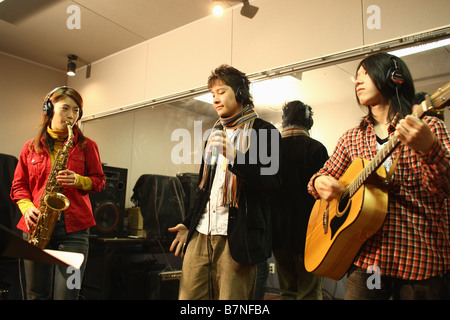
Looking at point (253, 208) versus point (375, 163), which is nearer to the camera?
point (375, 163)

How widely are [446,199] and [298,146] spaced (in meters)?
1.13

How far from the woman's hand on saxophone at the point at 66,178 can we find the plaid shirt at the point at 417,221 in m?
1.60

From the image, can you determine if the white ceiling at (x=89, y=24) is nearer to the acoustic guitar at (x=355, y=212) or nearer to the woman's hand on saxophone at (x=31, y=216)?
the woman's hand on saxophone at (x=31, y=216)

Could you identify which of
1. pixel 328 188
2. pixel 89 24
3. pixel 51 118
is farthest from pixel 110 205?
pixel 328 188

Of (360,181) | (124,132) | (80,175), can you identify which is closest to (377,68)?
(360,181)

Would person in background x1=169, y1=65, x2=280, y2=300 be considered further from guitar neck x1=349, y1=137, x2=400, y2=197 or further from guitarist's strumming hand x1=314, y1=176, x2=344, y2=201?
guitar neck x1=349, y1=137, x2=400, y2=197

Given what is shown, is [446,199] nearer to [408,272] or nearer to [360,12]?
[408,272]

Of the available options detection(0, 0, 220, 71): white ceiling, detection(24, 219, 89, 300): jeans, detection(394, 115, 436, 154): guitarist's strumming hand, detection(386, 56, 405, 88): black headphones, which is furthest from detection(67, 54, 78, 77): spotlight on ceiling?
detection(394, 115, 436, 154): guitarist's strumming hand

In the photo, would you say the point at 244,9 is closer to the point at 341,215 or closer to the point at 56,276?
the point at 341,215

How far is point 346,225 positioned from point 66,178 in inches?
61.9

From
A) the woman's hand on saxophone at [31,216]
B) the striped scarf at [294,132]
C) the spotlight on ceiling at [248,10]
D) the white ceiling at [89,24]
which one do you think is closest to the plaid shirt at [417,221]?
the striped scarf at [294,132]

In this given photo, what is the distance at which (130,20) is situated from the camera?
3686 millimetres

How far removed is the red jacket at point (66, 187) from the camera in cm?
220

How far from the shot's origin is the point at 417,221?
4.29 feet
